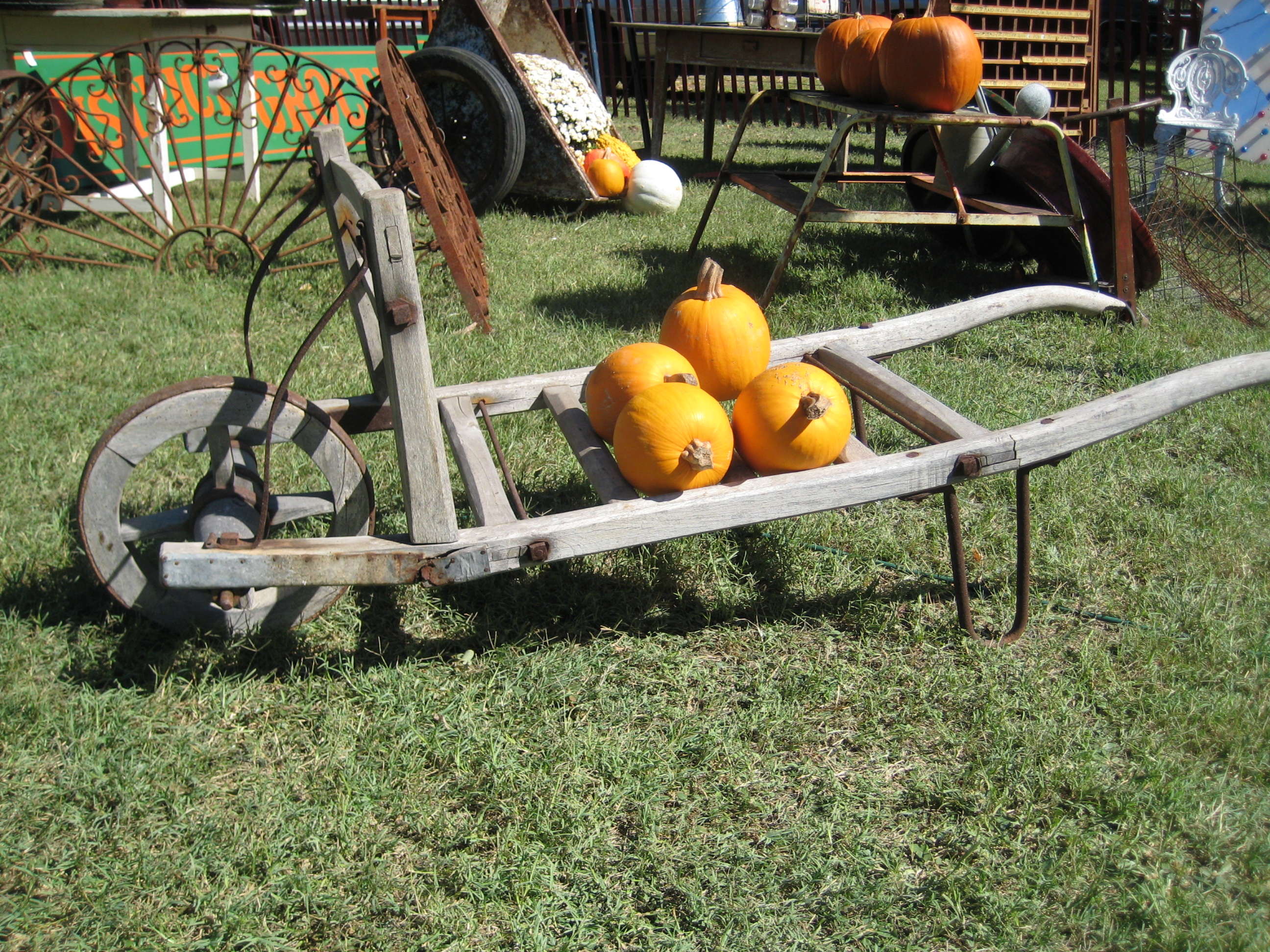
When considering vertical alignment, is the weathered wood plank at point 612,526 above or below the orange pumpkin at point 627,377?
below

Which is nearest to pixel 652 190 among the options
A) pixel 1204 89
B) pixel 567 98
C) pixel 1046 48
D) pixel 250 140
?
pixel 567 98

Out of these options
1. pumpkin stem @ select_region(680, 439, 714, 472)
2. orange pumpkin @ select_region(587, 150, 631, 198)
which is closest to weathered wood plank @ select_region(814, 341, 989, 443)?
pumpkin stem @ select_region(680, 439, 714, 472)

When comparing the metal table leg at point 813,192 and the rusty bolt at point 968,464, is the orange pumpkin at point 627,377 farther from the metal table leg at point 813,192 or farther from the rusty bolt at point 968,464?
the metal table leg at point 813,192

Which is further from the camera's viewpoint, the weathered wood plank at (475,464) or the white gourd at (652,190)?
the white gourd at (652,190)

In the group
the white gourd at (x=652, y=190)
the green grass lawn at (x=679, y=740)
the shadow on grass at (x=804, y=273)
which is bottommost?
the green grass lawn at (x=679, y=740)

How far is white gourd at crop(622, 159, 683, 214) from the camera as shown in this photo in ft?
23.5

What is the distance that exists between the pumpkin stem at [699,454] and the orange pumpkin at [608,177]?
537cm

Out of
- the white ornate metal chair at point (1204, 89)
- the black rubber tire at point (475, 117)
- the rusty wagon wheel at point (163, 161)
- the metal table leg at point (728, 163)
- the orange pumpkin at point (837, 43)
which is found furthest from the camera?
the white ornate metal chair at point (1204, 89)

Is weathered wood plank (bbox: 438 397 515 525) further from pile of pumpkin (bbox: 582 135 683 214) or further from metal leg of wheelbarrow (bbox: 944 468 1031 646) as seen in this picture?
pile of pumpkin (bbox: 582 135 683 214)

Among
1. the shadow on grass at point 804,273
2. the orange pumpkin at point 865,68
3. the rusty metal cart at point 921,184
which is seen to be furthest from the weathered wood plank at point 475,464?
the orange pumpkin at point 865,68

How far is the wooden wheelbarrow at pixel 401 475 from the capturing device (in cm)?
204

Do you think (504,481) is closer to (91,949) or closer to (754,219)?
(91,949)

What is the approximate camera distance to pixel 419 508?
2.10 metres

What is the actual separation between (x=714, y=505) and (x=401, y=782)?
0.98m
